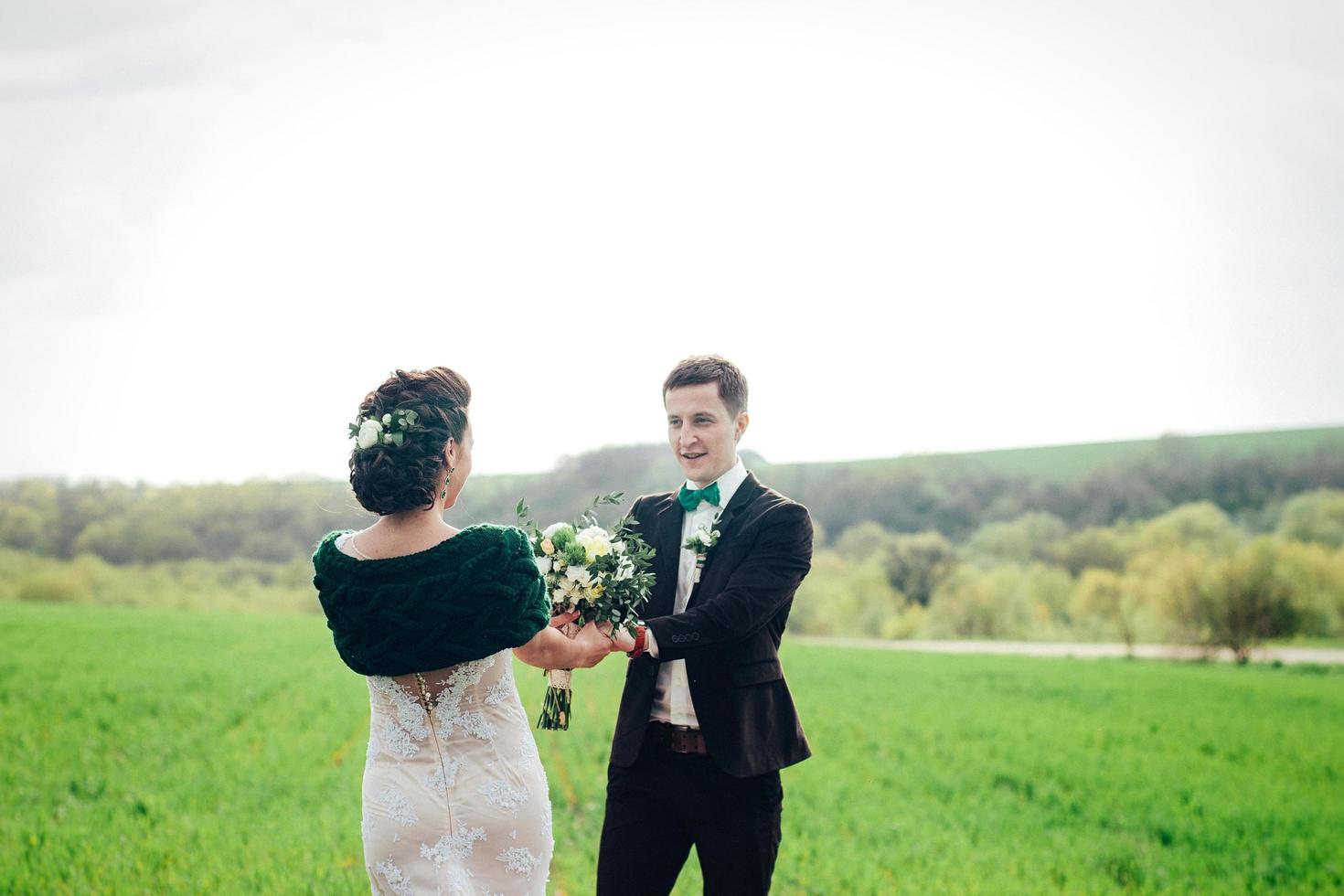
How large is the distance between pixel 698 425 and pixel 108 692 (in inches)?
640

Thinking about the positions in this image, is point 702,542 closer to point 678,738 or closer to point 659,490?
point 678,738

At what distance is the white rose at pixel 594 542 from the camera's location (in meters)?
3.87

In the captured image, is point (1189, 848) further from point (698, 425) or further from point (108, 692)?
point (108, 692)

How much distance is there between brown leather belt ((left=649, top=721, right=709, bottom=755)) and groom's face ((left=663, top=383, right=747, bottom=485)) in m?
1.01

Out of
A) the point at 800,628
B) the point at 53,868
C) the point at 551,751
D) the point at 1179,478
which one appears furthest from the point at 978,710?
the point at 1179,478

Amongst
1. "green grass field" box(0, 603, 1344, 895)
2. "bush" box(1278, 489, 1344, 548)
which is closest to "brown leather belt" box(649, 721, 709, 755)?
"green grass field" box(0, 603, 1344, 895)

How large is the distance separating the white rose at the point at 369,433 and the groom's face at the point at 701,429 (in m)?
1.35

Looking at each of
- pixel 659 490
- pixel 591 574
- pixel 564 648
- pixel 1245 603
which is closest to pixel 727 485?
pixel 591 574

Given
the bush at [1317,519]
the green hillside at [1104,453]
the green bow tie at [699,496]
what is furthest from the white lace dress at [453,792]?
the green hillside at [1104,453]

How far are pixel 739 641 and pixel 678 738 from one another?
438 millimetres

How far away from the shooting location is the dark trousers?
384 cm

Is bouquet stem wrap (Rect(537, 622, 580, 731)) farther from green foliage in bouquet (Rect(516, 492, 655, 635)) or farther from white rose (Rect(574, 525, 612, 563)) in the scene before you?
white rose (Rect(574, 525, 612, 563))

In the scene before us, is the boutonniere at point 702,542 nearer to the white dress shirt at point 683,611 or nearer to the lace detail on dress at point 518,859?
the white dress shirt at point 683,611

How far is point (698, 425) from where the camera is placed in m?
4.18
